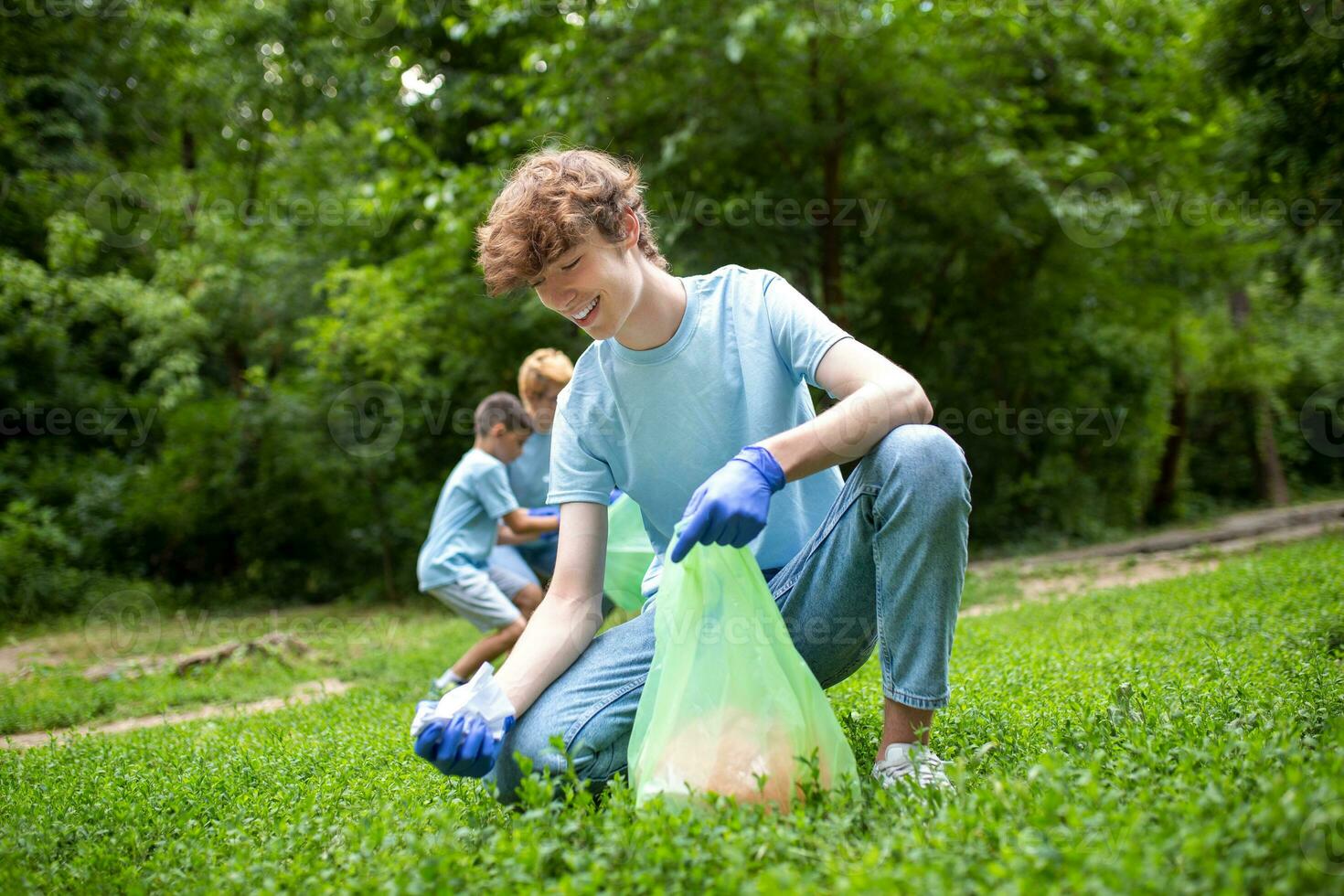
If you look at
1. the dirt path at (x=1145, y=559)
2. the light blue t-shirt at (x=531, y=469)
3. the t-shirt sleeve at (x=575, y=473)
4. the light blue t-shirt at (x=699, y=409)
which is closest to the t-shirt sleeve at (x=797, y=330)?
the light blue t-shirt at (x=699, y=409)

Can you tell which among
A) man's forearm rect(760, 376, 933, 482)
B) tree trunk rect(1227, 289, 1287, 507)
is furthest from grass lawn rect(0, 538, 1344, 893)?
tree trunk rect(1227, 289, 1287, 507)

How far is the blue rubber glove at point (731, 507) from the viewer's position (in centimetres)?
227

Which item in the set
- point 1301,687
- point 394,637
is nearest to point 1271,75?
point 1301,687

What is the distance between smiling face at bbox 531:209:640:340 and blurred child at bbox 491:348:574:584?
3.48m

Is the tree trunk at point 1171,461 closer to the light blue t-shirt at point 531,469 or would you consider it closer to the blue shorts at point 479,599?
the light blue t-shirt at point 531,469

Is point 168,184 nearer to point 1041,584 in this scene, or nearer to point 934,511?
point 1041,584

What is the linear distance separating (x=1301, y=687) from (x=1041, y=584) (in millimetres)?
6321

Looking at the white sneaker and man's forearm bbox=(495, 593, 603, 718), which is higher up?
man's forearm bbox=(495, 593, 603, 718)

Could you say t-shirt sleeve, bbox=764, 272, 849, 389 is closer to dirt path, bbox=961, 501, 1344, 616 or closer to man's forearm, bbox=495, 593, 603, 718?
man's forearm, bbox=495, 593, 603, 718

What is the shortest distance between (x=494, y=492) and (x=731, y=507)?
4120mm

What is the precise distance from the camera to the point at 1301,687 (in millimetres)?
2896

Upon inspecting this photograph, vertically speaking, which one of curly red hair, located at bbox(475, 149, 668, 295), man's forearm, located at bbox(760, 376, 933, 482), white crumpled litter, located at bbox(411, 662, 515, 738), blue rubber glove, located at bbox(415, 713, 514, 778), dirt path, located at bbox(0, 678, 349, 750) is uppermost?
curly red hair, located at bbox(475, 149, 668, 295)

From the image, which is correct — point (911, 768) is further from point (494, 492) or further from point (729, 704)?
point (494, 492)

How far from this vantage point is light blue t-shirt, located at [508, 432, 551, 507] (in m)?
7.05
